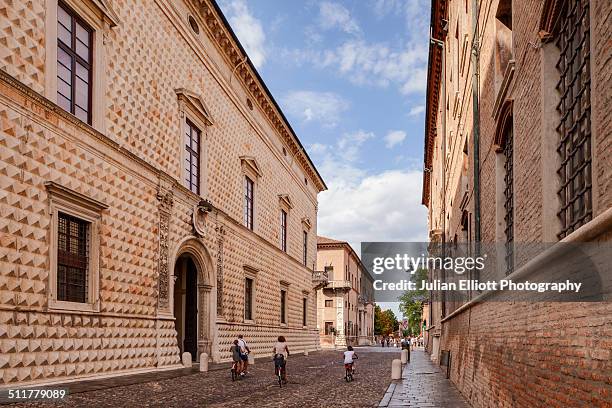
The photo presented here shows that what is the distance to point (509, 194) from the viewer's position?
9469 millimetres

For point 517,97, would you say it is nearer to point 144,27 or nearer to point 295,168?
point 144,27

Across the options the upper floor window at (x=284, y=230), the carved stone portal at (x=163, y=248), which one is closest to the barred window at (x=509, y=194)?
the carved stone portal at (x=163, y=248)

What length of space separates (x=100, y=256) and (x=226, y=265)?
1020 centimetres

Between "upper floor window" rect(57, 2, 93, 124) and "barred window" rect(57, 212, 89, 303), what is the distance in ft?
8.01

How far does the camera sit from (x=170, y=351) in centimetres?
1820

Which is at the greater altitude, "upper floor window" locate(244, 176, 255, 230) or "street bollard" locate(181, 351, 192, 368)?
"upper floor window" locate(244, 176, 255, 230)

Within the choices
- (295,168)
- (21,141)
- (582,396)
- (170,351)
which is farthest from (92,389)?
(295,168)

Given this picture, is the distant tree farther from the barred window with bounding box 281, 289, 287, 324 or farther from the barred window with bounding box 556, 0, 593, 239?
the barred window with bounding box 556, 0, 593, 239

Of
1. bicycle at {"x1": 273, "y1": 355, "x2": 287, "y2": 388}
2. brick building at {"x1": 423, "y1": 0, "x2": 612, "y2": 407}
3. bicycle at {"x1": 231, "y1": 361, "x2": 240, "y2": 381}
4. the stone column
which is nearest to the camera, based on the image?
brick building at {"x1": 423, "y1": 0, "x2": 612, "y2": 407}

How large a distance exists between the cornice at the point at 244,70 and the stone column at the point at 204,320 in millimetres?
9208

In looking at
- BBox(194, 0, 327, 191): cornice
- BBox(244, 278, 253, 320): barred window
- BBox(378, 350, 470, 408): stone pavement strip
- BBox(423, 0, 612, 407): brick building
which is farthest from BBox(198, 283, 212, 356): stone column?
BBox(423, 0, 612, 407): brick building

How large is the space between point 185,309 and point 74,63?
11.1m

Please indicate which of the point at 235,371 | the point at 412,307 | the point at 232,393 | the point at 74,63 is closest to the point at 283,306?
the point at 235,371

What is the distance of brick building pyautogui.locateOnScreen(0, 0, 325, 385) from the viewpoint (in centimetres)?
1155
